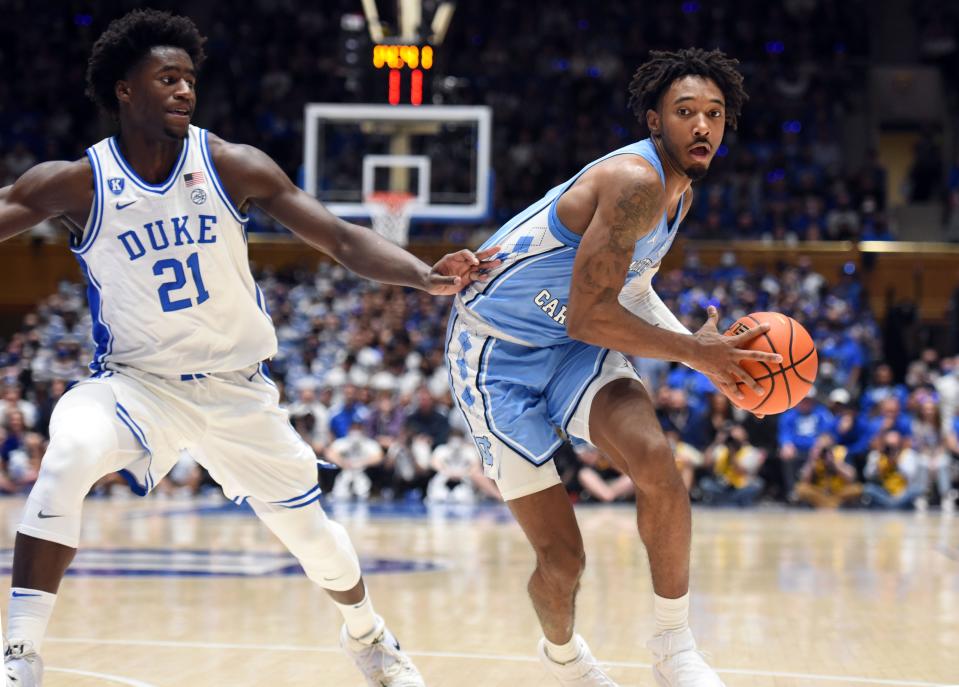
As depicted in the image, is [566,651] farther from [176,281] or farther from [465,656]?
[176,281]

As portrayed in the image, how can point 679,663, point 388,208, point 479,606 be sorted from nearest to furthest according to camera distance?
point 679,663
point 479,606
point 388,208

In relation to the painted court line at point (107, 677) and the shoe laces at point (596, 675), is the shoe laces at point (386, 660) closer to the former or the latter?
the shoe laces at point (596, 675)

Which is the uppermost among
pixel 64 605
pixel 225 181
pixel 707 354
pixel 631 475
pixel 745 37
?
pixel 745 37

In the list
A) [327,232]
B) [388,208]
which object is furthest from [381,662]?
[388,208]

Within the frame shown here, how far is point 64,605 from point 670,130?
4.31 m

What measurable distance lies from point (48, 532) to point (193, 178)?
1.28m

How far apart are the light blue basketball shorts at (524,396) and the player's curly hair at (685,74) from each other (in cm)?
91

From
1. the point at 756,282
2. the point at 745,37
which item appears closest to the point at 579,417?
the point at 756,282

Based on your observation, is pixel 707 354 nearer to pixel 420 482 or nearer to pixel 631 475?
pixel 631 475

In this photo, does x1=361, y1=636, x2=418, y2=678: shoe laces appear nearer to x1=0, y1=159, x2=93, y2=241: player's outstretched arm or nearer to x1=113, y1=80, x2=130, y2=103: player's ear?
x1=0, y1=159, x2=93, y2=241: player's outstretched arm

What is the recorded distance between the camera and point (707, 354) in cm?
423

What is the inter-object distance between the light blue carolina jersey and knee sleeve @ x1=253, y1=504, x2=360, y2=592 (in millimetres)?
935

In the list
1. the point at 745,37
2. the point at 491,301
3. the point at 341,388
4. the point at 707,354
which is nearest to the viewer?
the point at 707,354

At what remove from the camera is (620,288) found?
4230 millimetres
